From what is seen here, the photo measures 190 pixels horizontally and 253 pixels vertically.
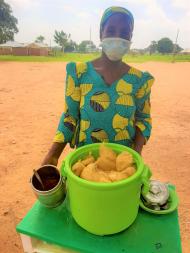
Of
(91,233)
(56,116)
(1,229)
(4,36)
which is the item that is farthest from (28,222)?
(4,36)

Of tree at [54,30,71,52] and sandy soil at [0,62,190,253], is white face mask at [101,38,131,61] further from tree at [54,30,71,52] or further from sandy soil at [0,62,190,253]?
tree at [54,30,71,52]

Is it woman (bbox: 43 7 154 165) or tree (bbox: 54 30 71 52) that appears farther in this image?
tree (bbox: 54 30 71 52)

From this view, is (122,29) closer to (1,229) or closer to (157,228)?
(157,228)

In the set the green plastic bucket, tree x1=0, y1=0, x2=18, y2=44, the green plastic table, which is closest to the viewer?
the green plastic bucket

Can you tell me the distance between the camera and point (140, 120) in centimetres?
139

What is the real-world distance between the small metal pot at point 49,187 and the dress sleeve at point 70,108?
284 millimetres

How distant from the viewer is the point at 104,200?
83cm

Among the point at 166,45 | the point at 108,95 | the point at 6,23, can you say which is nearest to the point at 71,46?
the point at 166,45

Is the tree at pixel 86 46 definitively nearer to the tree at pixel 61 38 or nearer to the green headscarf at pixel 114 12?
the tree at pixel 61 38

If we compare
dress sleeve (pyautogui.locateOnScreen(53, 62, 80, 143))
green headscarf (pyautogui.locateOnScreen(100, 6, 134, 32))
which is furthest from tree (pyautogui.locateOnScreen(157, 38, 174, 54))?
dress sleeve (pyautogui.locateOnScreen(53, 62, 80, 143))

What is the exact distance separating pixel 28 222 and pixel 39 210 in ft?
0.25

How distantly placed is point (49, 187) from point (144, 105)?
0.67m

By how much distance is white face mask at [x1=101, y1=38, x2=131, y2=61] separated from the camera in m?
1.27

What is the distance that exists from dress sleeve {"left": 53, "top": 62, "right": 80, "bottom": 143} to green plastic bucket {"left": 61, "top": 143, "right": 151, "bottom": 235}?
343 mm
